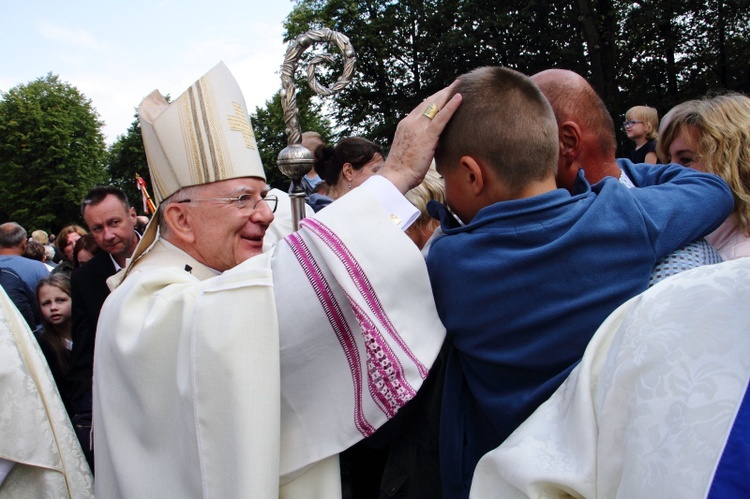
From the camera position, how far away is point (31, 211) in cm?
3962

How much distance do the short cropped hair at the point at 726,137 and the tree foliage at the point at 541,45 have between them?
11.7 meters

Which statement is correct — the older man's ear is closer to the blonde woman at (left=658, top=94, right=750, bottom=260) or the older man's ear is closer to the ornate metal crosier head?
the ornate metal crosier head

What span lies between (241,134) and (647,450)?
69.8 inches

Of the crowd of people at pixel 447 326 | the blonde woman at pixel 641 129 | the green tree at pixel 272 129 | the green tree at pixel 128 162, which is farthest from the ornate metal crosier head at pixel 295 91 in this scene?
the green tree at pixel 128 162

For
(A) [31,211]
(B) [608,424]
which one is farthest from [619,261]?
(A) [31,211]

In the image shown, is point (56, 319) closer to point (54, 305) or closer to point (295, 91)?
point (54, 305)

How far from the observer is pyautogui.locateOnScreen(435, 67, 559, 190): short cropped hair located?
1.58 metres

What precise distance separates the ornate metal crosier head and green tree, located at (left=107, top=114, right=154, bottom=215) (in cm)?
4858

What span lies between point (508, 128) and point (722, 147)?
127 cm

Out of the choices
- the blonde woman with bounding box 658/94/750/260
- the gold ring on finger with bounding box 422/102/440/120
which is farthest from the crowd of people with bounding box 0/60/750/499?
the blonde woman with bounding box 658/94/750/260

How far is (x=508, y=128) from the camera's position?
61.9 inches

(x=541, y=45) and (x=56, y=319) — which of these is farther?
(x=541, y=45)

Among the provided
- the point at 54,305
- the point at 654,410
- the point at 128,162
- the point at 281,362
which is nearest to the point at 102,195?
the point at 54,305

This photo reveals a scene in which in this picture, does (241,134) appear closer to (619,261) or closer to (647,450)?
(619,261)
